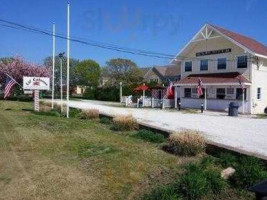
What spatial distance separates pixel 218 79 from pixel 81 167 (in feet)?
89.7

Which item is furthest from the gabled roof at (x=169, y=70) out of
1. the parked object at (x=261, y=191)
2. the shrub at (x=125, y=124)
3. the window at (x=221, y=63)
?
the parked object at (x=261, y=191)

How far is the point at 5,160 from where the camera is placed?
10.2 metres

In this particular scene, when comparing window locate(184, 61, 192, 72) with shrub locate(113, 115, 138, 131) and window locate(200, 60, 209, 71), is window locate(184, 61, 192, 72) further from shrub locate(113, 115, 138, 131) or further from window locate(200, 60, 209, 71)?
shrub locate(113, 115, 138, 131)

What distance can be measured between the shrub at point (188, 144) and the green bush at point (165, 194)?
3334 millimetres

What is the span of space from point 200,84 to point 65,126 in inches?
730

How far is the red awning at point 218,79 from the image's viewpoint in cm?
3331

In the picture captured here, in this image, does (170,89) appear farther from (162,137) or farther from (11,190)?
(11,190)

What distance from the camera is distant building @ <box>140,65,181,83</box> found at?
77500 mm

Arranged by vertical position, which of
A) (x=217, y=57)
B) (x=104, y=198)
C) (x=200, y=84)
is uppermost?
(x=217, y=57)

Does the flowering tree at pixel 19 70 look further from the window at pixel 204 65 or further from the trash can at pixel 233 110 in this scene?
the trash can at pixel 233 110

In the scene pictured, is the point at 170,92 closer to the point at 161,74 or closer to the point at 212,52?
the point at 212,52

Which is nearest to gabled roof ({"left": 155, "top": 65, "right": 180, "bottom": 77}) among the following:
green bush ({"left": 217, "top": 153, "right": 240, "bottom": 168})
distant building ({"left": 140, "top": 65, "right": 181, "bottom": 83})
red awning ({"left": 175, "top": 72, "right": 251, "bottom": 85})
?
distant building ({"left": 140, "top": 65, "right": 181, "bottom": 83})

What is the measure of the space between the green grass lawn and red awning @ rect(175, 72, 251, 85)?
68.2 feet

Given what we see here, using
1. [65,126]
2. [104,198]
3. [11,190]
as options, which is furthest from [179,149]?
[65,126]
